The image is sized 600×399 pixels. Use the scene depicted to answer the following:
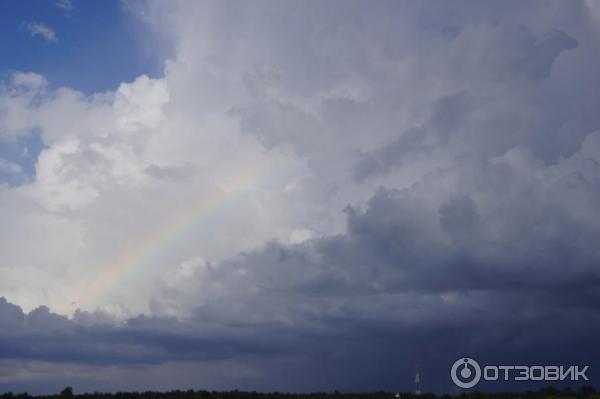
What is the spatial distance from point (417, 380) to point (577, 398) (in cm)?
4116

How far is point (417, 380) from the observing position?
197 m

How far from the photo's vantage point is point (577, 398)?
193250mm
